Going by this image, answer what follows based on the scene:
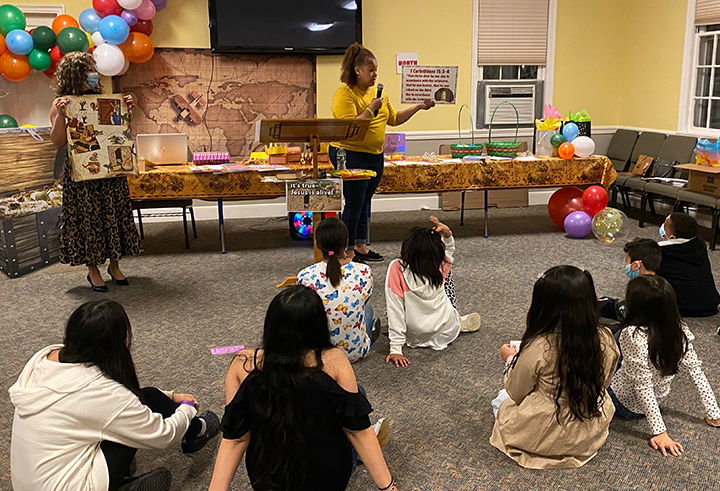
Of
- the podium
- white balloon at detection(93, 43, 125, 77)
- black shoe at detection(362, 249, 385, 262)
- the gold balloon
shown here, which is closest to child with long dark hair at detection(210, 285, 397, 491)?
the podium

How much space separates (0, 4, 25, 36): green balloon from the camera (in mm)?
5629

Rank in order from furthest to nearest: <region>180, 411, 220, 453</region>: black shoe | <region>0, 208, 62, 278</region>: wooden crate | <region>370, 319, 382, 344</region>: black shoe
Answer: <region>0, 208, 62, 278</region>: wooden crate < <region>370, 319, 382, 344</region>: black shoe < <region>180, 411, 220, 453</region>: black shoe

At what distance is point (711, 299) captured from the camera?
12.5 feet

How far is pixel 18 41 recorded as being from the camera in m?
5.59

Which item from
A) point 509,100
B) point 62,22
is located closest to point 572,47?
point 509,100

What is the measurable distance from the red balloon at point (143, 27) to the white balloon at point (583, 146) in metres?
3.94

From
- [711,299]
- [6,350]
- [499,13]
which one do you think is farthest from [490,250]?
[6,350]

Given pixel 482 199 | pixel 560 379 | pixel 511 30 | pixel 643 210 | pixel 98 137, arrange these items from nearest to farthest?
pixel 560 379 → pixel 98 137 → pixel 643 210 → pixel 511 30 → pixel 482 199

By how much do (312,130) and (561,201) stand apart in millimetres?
2979

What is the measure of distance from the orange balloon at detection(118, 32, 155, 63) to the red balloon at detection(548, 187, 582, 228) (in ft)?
12.7

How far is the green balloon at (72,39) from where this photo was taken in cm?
564

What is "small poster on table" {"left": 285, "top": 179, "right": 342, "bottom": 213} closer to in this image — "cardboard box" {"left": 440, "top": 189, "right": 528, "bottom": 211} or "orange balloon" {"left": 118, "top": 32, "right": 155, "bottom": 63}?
"orange balloon" {"left": 118, "top": 32, "right": 155, "bottom": 63}

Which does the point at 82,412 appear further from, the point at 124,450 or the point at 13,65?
the point at 13,65

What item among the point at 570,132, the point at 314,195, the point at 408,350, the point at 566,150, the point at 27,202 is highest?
the point at 570,132
